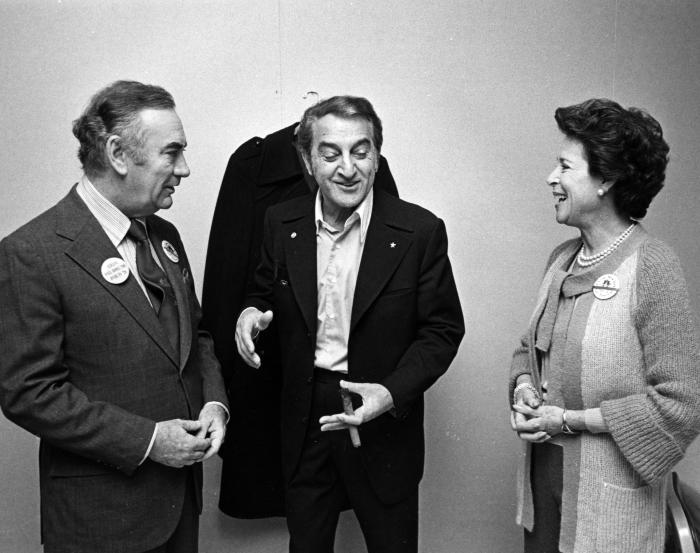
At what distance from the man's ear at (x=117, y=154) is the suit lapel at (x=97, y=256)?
125 mm

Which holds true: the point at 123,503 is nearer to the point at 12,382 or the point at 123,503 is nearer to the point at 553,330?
the point at 12,382

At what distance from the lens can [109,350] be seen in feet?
5.78

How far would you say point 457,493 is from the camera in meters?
3.06

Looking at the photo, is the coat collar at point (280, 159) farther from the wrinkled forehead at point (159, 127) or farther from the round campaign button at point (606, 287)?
the round campaign button at point (606, 287)

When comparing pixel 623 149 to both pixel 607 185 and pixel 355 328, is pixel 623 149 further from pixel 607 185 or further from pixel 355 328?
pixel 355 328

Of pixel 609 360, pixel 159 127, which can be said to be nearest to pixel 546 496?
pixel 609 360

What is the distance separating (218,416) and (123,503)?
32 cm

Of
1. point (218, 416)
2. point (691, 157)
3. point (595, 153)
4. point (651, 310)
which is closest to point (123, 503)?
point (218, 416)

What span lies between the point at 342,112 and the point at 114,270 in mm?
797

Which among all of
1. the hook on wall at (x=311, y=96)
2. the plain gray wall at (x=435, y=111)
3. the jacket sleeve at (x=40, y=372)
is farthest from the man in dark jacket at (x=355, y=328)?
the plain gray wall at (x=435, y=111)

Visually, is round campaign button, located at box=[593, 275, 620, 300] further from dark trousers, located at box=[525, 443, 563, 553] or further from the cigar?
the cigar

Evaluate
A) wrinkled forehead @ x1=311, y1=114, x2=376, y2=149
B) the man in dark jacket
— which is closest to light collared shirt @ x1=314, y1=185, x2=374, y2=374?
the man in dark jacket

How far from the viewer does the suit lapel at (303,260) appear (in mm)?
2119

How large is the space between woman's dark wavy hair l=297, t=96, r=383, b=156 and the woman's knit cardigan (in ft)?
2.39
